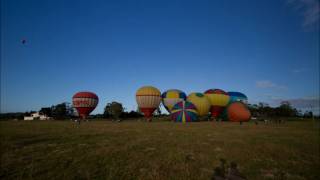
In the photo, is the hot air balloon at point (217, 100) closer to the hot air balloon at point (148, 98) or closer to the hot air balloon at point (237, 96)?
the hot air balloon at point (237, 96)

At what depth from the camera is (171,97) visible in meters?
48.0

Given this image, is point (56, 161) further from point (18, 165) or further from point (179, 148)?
point (179, 148)

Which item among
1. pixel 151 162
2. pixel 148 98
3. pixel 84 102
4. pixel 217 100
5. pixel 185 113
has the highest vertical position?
pixel 148 98

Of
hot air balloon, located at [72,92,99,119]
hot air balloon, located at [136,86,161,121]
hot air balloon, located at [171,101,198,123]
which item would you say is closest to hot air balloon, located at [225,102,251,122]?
hot air balloon, located at [171,101,198,123]

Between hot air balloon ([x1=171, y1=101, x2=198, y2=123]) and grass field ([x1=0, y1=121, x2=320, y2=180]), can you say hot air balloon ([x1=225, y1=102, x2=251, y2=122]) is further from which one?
grass field ([x1=0, y1=121, x2=320, y2=180])

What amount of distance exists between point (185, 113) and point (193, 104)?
3.14 meters

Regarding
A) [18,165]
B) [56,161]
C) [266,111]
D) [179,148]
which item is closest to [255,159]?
[179,148]

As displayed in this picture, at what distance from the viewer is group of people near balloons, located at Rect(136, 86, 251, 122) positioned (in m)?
40.2

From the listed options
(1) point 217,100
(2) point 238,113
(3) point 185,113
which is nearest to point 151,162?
(3) point 185,113

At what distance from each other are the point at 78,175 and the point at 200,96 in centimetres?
3862

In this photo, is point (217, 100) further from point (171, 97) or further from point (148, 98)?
point (148, 98)

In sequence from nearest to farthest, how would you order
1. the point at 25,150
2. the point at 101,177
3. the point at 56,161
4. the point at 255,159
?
1. the point at 101,177
2. the point at 56,161
3. the point at 255,159
4. the point at 25,150

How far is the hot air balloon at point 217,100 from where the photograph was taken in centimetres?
4691

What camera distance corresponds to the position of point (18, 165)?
8547 mm
